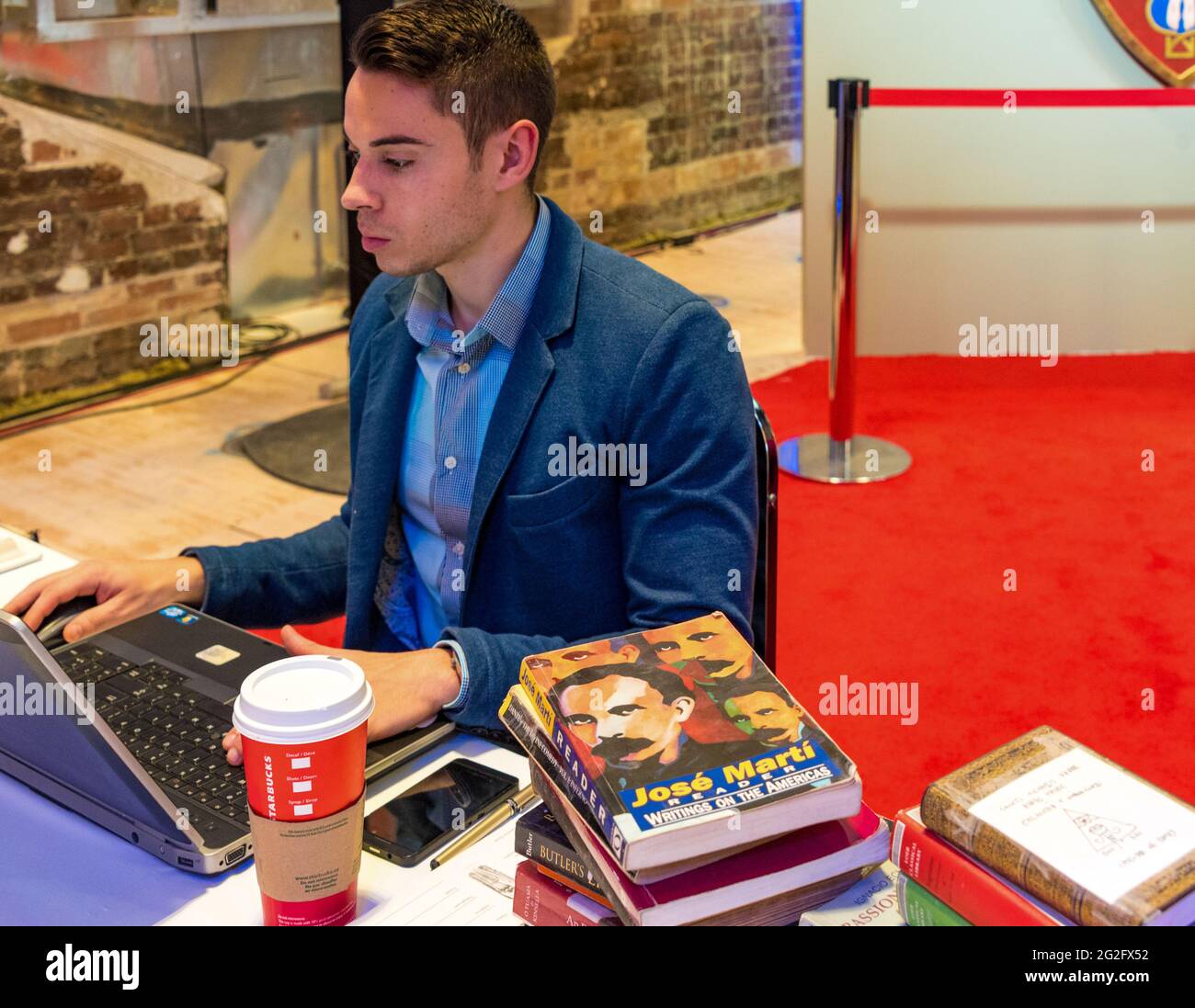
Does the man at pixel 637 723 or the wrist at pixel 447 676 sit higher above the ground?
the man at pixel 637 723

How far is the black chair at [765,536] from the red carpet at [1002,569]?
890mm

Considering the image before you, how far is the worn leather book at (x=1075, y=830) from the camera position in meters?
0.97

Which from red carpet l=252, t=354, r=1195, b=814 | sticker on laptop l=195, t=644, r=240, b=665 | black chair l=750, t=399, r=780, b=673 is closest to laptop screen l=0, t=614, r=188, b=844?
sticker on laptop l=195, t=644, r=240, b=665

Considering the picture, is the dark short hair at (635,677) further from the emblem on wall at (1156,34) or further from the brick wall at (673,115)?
the brick wall at (673,115)

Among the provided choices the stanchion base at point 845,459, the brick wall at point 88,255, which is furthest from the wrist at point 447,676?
the brick wall at point 88,255

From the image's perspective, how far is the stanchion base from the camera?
12.9 ft

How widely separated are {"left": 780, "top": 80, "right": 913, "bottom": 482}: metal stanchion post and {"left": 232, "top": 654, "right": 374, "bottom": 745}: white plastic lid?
2.97m

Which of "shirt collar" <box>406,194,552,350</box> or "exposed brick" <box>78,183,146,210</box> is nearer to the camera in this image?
"shirt collar" <box>406,194,552,350</box>

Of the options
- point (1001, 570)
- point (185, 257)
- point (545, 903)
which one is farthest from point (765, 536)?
point (185, 257)

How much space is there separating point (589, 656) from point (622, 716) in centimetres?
10

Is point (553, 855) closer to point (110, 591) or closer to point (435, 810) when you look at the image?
point (435, 810)

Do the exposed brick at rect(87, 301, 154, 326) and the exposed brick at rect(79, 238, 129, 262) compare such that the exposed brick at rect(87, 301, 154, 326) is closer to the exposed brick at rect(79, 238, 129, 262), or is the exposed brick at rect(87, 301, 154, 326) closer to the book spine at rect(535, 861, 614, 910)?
the exposed brick at rect(79, 238, 129, 262)

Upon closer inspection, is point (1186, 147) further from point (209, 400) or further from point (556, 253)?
point (556, 253)
